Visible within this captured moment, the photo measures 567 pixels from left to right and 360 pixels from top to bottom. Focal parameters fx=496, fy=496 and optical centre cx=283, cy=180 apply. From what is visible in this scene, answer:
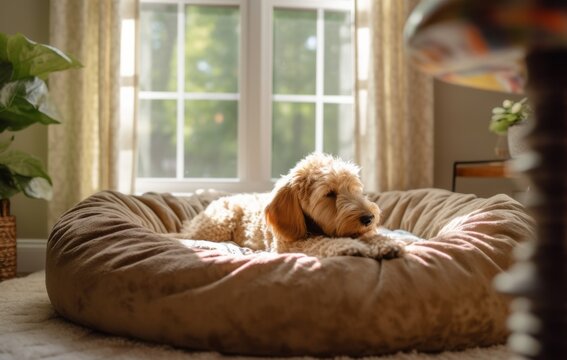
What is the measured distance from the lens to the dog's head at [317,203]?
6.59 feet

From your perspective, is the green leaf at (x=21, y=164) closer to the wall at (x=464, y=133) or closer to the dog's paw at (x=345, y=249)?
the dog's paw at (x=345, y=249)

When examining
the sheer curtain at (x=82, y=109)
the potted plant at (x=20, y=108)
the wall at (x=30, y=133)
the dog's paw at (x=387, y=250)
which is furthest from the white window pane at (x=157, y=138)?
the dog's paw at (x=387, y=250)

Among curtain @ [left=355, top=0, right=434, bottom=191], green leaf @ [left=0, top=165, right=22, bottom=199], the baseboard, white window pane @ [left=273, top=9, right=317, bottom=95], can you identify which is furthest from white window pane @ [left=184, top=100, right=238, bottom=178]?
green leaf @ [left=0, top=165, right=22, bottom=199]

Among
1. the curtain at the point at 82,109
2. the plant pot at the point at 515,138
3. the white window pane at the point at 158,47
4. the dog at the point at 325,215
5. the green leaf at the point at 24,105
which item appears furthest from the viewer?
the white window pane at the point at 158,47

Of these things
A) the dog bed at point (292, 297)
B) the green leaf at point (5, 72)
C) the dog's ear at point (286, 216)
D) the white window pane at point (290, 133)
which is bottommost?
the dog bed at point (292, 297)

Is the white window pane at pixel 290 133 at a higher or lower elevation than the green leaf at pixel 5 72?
lower

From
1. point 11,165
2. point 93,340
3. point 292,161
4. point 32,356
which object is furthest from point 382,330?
point 292,161

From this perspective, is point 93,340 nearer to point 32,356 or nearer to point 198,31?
point 32,356

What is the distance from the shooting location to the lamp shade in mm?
466

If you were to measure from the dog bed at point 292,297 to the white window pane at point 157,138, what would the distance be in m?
2.14

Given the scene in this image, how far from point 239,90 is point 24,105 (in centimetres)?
161

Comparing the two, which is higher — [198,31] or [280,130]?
[198,31]

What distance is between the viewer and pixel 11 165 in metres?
2.89

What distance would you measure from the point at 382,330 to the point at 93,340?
3.15 ft
